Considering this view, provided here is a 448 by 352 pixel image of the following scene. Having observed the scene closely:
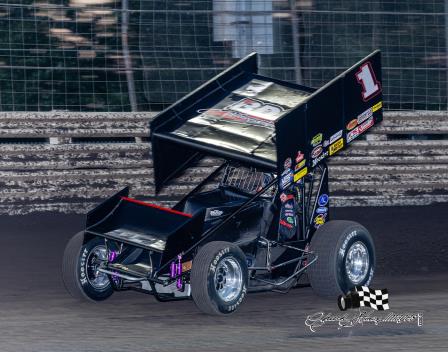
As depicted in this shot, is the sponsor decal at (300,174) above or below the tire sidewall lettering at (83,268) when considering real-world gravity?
above

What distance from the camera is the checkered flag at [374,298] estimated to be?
340 inches

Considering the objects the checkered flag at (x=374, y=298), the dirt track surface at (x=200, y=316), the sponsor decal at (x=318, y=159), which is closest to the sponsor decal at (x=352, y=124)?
the sponsor decal at (x=318, y=159)

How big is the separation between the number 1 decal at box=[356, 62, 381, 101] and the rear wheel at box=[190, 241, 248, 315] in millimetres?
2166

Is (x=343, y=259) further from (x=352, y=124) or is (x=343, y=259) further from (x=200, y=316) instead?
(x=200, y=316)

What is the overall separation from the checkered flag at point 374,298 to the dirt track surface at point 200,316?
0.45ft

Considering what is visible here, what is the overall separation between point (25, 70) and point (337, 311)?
6.09 m

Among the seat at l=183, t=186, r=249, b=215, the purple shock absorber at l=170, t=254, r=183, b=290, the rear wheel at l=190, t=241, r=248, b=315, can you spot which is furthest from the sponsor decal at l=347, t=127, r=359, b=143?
the purple shock absorber at l=170, t=254, r=183, b=290

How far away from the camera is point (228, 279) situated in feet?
28.4

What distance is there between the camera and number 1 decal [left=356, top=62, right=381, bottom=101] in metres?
9.91

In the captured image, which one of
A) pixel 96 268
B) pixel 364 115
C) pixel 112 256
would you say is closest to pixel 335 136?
pixel 364 115

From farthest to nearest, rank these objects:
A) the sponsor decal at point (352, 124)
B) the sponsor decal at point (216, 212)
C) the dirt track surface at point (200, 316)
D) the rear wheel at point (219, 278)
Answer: the sponsor decal at point (352, 124) < the sponsor decal at point (216, 212) < the rear wheel at point (219, 278) < the dirt track surface at point (200, 316)

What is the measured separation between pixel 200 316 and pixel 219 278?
327 mm

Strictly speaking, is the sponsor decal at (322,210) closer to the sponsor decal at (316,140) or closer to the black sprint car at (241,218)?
the black sprint car at (241,218)

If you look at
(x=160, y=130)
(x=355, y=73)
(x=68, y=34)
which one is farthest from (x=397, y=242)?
(x=68, y=34)
